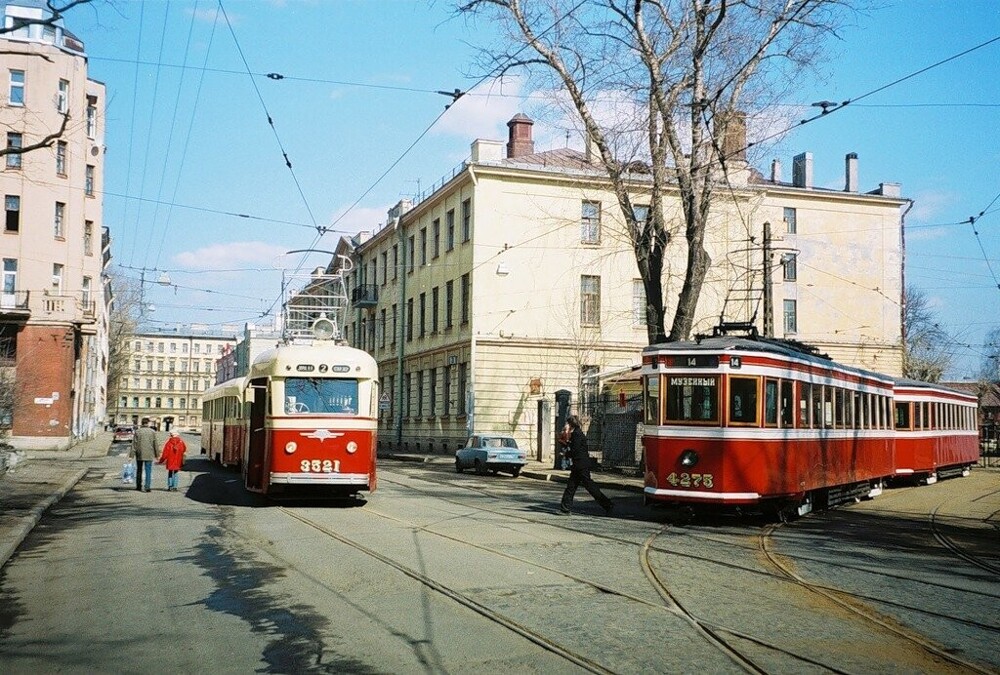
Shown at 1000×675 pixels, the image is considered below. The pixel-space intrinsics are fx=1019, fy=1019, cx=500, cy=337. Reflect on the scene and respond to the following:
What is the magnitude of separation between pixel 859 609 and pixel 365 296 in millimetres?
54409

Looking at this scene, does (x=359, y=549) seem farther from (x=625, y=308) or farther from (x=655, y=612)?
(x=625, y=308)

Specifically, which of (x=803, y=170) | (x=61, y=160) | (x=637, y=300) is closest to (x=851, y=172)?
(x=803, y=170)

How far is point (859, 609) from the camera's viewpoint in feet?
29.1

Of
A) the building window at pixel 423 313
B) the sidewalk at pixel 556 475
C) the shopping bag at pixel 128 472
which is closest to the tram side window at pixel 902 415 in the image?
the sidewalk at pixel 556 475

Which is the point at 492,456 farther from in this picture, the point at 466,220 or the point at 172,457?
the point at 466,220

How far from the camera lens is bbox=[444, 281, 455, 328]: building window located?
153ft

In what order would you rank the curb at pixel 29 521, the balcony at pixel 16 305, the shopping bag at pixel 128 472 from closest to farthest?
the curb at pixel 29 521 → the shopping bag at pixel 128 472 → the balcony at pixel 16 305

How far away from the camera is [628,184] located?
81.2 ft

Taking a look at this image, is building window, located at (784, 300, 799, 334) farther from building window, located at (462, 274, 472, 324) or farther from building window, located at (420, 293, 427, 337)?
building window, located at (420, 293, 427, 337)

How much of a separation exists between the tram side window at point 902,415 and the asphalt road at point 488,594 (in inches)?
392

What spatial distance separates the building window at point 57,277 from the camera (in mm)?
44197

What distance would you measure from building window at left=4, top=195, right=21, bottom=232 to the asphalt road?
30.8 m

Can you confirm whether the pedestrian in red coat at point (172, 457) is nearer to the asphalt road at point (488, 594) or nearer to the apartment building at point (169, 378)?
the asphalt road at point (488, 594)

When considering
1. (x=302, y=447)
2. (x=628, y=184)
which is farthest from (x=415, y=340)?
(x=302, y=447)
